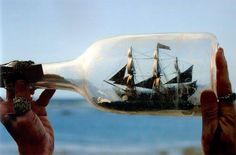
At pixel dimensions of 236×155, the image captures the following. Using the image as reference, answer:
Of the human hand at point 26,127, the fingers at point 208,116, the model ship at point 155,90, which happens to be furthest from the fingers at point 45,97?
the fingers at point 208,116

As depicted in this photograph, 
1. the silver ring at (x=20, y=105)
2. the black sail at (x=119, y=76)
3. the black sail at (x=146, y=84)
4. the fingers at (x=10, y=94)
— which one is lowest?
the silver ring at (x=20, y=105)

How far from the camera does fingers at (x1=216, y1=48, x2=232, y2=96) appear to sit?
65 cm

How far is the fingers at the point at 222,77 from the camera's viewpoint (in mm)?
646

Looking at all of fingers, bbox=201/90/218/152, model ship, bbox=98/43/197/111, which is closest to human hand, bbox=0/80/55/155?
model ship, bbox=98/43/197/111

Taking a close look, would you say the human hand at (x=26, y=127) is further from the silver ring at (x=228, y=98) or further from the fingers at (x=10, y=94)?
the silver ring at (x=228, y=98)

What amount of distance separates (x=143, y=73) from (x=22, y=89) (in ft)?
0.61

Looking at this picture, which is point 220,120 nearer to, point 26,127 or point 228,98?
point 228,98

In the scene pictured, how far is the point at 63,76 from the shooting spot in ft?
2.35

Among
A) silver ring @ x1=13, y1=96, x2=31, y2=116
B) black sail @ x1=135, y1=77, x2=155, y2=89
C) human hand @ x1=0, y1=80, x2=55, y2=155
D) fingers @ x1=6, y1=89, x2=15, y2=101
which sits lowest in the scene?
human hand @ x1=0, y1=80, x2=55, y2=155

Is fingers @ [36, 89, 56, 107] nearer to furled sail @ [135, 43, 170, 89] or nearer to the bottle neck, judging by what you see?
the bottle neck

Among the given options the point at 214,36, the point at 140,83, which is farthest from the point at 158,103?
the point at 214,36

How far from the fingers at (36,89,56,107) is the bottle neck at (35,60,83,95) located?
0.23 feet

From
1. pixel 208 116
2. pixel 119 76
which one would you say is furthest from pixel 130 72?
pixel 208 116

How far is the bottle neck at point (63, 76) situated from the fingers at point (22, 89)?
0.02m
